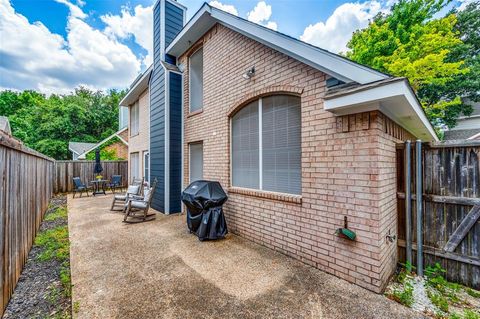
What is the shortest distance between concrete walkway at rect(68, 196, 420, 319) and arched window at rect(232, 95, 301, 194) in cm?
128

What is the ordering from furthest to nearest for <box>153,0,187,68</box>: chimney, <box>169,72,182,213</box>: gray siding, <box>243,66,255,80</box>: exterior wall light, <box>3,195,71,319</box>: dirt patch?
<box>153,0,187,68</box>: chimney, <box>169,72,182,213</box>: gray siding, <box>243,66,255,80</box>: exterior wall light, <box>3,195,71,319</box>: dirt patch

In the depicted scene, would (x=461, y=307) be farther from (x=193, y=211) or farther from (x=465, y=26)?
(x=465, y=26)

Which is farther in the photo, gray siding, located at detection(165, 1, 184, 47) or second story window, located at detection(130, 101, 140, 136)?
second story window, located at detection(130, 101, 140, 136)

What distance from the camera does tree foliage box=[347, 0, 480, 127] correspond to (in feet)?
34.0

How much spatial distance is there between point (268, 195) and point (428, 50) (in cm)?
1314

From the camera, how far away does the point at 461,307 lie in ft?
7.48

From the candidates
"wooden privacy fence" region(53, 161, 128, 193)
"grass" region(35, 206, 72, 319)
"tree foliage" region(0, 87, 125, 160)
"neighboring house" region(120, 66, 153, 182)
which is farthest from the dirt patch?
"tree foliage" region(0, 87, 125, 160)

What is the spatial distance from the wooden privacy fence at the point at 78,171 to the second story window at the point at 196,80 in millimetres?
9495

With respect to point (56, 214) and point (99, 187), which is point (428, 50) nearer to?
point (56, 214)

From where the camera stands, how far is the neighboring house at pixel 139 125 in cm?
878

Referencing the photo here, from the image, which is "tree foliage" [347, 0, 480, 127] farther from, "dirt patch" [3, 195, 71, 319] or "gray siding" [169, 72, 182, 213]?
"dirt patch" [3, 195, 71, 319]

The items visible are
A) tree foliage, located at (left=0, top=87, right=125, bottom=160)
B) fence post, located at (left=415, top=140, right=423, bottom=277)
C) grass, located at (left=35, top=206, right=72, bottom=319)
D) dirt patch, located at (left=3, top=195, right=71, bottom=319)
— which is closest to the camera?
dirt patch, located at (left=3, top=195, right=71, bottom=319)

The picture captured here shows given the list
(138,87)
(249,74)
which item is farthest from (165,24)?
(249,74)

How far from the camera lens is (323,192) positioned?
2.97 m
